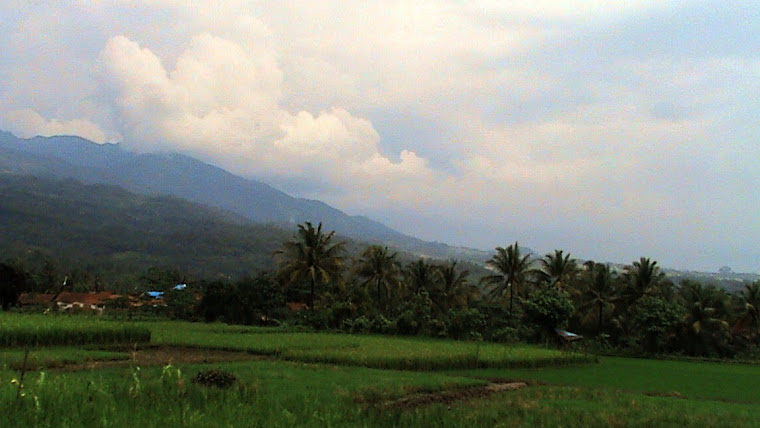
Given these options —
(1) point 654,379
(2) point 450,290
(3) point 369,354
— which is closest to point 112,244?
(2) point 450,290

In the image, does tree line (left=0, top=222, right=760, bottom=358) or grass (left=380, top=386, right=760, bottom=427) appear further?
tree line (left=0, top=222, right=760, bottom=358)

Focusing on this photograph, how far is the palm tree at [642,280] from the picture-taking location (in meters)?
44.9

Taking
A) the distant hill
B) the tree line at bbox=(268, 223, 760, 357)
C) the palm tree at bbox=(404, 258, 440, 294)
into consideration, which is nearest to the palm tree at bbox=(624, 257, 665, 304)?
the tree line at bbox=(268, 223, 760, 357)

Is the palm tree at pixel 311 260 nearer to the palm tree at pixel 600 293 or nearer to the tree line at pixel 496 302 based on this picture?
the tree line at pixel 496 302

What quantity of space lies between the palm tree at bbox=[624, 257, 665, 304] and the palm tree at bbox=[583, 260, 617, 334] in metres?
1.21

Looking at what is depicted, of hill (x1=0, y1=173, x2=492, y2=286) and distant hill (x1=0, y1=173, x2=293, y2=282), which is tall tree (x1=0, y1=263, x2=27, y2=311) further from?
distant hill (x1=0, y1=173, x2=293, y2=282)

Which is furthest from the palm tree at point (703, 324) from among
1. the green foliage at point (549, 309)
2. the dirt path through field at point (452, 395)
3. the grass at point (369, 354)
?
the dirt path through field at point (452, 395)

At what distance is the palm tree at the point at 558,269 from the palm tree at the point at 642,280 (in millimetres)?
4600

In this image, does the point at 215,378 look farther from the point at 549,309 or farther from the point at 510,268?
the point at 510,268

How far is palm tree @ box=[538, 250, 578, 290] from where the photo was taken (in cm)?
4881

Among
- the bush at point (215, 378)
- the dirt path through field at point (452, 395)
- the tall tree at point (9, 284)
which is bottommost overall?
the tall tree at point (9, 284)

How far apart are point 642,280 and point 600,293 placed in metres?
3.08

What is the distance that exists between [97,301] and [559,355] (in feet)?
161

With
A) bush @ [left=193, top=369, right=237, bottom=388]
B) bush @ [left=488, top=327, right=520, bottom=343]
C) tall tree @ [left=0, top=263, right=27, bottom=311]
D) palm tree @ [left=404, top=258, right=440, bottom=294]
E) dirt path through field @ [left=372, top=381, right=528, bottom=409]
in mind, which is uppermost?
palm tree @ [left=404, top=258, right=440, bottom=294]
